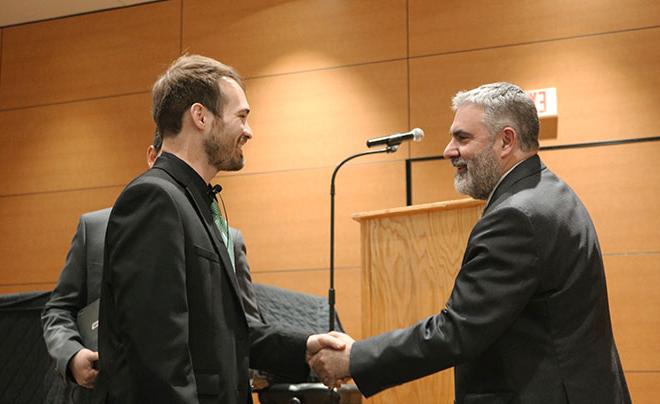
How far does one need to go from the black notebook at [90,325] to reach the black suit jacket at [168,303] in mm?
707

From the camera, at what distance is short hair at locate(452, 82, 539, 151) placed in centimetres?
263

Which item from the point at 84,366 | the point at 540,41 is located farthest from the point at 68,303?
the point at 540,41

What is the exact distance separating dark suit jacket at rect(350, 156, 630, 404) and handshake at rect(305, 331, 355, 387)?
238mm

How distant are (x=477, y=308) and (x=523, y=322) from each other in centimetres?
13

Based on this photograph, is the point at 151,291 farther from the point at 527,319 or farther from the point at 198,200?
the point at 527,319

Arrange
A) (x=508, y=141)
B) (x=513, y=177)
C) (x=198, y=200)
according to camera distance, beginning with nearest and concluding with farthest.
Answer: (x=198, y=200)
(x=513, y=177)
(x=508, y=141)

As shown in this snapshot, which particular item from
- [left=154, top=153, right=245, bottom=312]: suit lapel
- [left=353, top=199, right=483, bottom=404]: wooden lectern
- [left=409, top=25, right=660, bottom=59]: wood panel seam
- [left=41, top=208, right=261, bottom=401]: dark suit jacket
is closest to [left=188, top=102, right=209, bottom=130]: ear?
[left=154, top=153, right=245, bottom=312]: suit lapel

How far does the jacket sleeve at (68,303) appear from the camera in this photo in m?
2.72

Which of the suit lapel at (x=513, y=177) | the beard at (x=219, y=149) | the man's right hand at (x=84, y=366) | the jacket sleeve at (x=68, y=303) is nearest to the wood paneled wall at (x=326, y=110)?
the suit lapel at (x=513, y=177)

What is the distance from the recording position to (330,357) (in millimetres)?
2674

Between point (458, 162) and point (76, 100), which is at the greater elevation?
point (76, 100)

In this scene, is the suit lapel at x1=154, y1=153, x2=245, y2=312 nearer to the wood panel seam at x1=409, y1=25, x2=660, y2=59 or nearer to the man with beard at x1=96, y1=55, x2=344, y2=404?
the man with beard at x1=96, y1=55, x2=344, y2=404

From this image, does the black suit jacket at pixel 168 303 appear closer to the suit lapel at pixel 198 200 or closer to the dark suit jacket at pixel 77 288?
the suit lapel at pixel 198 200

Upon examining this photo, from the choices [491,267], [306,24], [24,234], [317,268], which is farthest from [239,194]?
[491,267]
